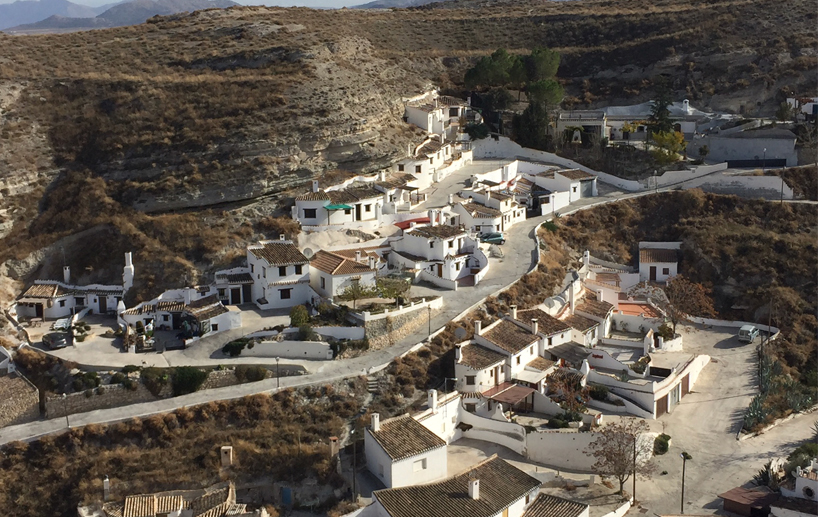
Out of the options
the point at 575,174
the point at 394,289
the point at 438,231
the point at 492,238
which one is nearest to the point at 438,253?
the point at 438,231

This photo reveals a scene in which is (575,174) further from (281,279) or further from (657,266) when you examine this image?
(281,279)

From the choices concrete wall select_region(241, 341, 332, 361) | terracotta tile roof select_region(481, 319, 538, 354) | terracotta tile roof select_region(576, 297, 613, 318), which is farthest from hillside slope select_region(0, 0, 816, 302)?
terracotta tile roof select_region(576, 297, 613, 318)

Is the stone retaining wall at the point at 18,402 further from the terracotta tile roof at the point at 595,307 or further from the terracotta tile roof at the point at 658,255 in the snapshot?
the terracotta tile roof at the point at 658,255

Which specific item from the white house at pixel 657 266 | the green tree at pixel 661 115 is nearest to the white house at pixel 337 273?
the white house at pixel 657 266

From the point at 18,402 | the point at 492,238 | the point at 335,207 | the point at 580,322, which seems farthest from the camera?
the point at 492,238

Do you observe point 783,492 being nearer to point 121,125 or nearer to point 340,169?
point 340,169

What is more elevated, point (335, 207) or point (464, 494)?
point (335, 207)

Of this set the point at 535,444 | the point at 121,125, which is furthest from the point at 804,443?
the point at 121,125

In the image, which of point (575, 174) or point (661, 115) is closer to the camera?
point (575, 174)
